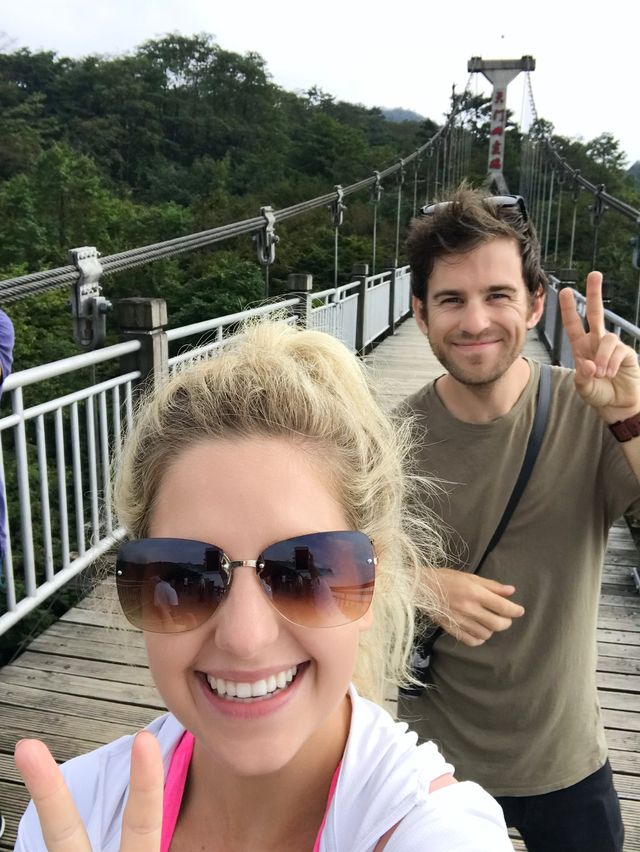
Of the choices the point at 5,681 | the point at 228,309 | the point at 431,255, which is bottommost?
the point at 228,309

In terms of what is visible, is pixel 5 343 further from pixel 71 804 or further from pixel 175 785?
pixel 71 804

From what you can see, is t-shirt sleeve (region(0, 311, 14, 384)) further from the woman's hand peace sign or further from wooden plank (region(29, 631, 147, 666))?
the woman's hand peace sign

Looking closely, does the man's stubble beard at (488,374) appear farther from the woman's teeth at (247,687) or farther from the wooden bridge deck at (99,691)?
the woman's teeth at (247,687)

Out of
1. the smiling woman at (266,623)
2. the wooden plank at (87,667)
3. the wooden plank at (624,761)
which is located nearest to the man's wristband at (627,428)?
the smiling woman at (266,623)

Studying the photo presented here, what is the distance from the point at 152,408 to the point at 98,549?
6.47ft

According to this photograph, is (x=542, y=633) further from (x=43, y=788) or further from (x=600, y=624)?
(x=600, y=624)

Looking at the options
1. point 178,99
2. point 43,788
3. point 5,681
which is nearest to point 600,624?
point 5,681

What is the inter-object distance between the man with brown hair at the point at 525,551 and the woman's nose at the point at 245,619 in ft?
1.84

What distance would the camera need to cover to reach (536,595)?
118 centimetres

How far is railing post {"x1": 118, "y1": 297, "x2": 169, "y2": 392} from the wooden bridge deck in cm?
91

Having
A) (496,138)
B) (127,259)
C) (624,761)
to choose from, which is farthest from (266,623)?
(496,138)

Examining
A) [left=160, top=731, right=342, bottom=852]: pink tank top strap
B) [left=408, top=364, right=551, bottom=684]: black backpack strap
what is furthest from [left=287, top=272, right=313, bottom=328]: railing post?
[left=160, top=731, right=342, bottom=852]: pink tank top strap

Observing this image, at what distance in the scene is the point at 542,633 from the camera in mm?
1190

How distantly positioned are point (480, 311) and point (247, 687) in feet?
2.81
